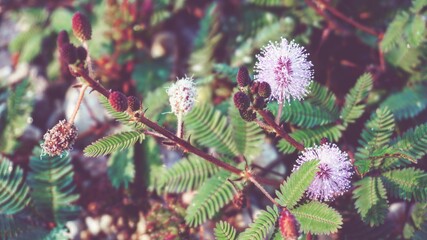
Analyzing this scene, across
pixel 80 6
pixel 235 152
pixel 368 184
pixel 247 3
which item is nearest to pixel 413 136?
pixel 368 184

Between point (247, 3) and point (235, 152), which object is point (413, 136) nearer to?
point (235, 152)

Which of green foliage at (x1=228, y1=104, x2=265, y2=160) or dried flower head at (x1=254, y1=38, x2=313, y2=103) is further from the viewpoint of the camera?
green foliage at (x1=228, y1=104, x2=265, y2=160)

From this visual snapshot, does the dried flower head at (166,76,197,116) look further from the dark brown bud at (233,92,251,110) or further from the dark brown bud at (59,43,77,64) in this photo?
the dark brown bud at (59,43,77,64)

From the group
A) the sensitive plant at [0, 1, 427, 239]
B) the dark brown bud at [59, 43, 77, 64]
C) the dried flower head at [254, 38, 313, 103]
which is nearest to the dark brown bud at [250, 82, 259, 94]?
the sensitive plant at [0, 1, 427, 239]

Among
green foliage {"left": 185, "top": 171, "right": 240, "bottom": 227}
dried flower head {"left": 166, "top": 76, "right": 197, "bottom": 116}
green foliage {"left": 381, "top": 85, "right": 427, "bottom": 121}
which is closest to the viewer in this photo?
dried flower head {"left": 166, "top": 76, "right": 197, "bottom": 116}

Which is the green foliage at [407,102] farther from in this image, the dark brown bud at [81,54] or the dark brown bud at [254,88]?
the dark brown bud at [81,54]

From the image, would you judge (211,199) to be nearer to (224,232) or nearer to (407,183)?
(224,232)

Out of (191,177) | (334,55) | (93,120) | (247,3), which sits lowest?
(191,177)
